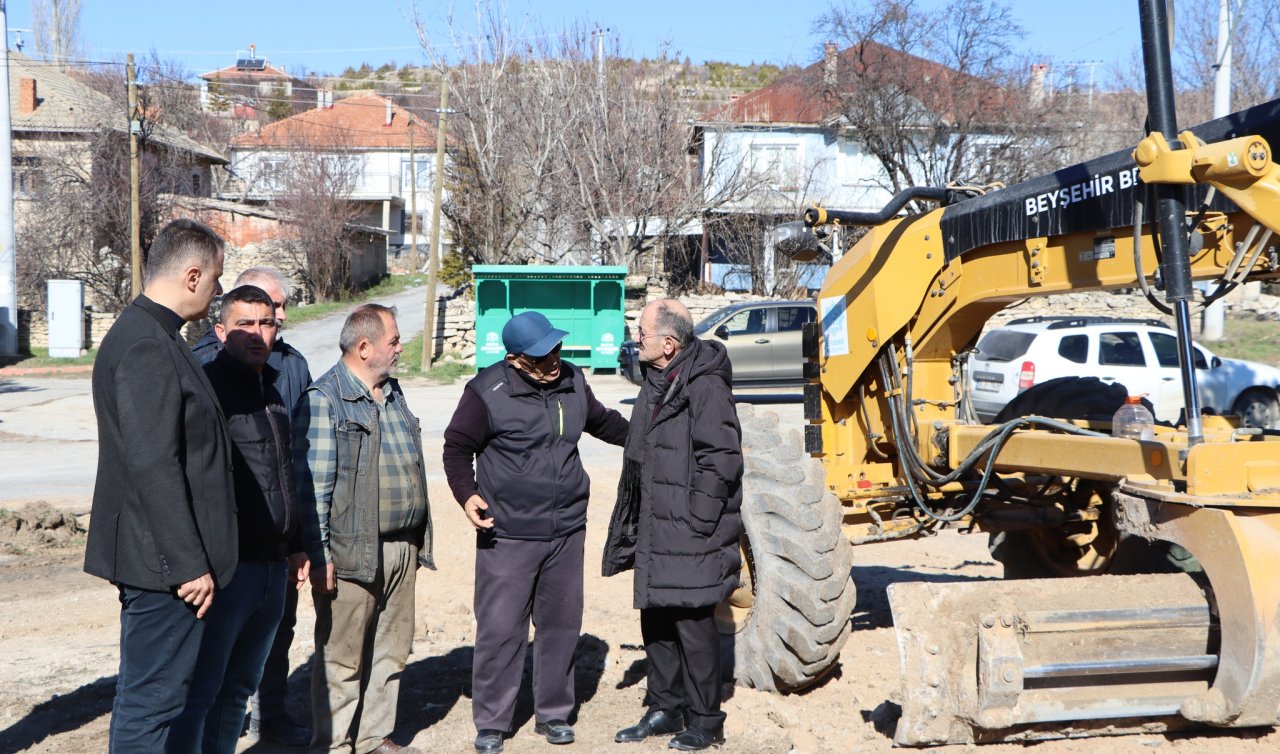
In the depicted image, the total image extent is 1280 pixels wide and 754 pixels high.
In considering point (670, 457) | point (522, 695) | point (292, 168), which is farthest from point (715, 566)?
point (292, 168)

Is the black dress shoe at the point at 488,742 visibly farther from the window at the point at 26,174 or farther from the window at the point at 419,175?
the window at the point at 419,175

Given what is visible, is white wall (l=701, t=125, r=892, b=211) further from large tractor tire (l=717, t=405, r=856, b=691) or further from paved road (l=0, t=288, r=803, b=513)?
large tractor tire (l=717, t=405, r=856, b=691)

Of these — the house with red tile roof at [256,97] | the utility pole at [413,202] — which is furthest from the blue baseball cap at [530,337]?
the house with red tile roof at [256,97]

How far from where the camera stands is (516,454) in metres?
4.93

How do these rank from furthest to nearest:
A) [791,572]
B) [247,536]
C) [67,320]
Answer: [67,320] < [791,572] < [247,536]

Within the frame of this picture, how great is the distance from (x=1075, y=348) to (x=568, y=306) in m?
11.6

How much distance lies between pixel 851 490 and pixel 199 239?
11.8ft

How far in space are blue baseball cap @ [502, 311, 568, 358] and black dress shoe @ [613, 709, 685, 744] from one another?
165 centimetres

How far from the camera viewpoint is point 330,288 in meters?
37.7

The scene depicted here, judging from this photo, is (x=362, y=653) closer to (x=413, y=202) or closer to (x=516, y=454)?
(x=516, y=454)

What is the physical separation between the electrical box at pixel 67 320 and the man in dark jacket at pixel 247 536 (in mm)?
24681

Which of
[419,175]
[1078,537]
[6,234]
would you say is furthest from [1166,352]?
[419,175]

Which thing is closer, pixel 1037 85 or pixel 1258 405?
pixel 1258 405

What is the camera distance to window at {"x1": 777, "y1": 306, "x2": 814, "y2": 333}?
19312 mm
